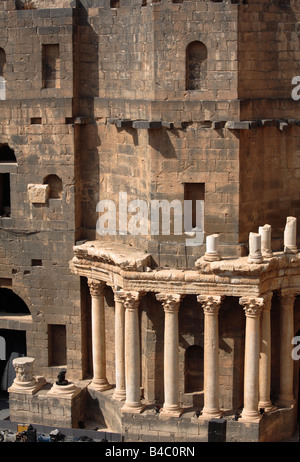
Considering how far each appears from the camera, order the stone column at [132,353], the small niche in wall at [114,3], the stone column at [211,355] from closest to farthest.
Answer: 1. the stone column at [211,355]
2. the stone column at [132,353]
3. the small niche in wall at [114,3]

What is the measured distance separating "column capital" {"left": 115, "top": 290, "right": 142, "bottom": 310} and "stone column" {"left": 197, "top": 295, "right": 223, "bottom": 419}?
1.99m

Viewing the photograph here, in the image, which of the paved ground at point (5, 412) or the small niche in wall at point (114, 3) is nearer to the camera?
the paved ground at point (5, 412)

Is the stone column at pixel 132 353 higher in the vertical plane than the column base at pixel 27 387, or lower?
higher

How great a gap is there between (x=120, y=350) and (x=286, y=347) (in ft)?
17.3

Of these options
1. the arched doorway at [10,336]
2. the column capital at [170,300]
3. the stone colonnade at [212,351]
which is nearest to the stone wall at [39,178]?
the arched doorway at [10,336]

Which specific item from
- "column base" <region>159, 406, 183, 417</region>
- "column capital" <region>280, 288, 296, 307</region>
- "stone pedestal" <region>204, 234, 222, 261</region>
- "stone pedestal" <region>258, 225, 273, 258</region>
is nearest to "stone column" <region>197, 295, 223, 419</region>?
"column base" <region>159, 406, 183, 417</region>

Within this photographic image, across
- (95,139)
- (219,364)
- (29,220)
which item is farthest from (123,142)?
(219,364)

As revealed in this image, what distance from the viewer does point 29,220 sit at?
4334 centimetres

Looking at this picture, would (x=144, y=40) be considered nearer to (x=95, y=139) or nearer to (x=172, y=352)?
(x=95, y=139)

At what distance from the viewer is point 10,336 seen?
45.4 meters

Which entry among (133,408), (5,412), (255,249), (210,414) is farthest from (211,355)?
(5,412)

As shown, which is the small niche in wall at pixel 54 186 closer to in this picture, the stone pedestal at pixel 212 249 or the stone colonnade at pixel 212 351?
the stone colonnade at pixel 212 351

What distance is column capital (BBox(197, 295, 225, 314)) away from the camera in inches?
1549

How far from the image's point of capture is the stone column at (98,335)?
42.4 metres
